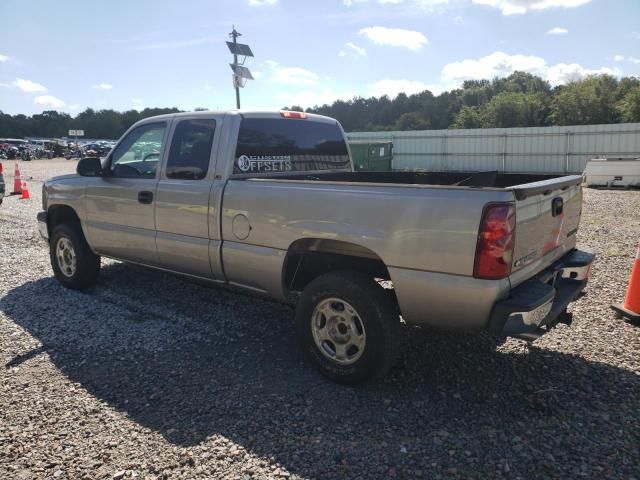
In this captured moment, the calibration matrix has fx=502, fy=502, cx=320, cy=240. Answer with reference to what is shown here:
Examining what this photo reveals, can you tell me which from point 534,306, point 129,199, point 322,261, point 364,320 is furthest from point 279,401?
point 129,199

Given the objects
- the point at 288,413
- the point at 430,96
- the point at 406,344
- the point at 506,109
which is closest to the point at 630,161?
the point at 406,344

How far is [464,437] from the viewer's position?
9.62ft

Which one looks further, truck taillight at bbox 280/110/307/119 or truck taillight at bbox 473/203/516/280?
truck taillight at bbox 280/110/307/119

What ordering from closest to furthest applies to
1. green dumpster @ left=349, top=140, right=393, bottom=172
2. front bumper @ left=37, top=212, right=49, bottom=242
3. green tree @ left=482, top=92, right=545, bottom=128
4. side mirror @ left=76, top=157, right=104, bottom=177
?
side mirror @ left=76, top=157, right=104, bottom=177 → front bumper @ left=37, top=212, right=49, bottom=242 → green dumpster @ left=349, top=140, right=393, bottom=172 → green tree @ left=482, top=92, right=545, bottom=128

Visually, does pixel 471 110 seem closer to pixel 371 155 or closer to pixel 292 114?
pixel 371 155

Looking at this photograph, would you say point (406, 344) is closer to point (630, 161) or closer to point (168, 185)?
point (168, 185)

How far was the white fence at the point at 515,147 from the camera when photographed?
939 inches

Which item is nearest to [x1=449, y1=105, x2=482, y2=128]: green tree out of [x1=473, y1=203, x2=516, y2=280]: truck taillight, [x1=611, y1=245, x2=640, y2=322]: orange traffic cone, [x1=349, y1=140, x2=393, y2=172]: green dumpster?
[x1=349, y1=140, x2=393, y2=172]: green dumpster

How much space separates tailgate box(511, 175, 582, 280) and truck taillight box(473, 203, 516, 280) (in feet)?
0.30

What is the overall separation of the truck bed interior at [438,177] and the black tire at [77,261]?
256 centimetres

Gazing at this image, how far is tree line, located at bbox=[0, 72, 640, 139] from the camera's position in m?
58.5

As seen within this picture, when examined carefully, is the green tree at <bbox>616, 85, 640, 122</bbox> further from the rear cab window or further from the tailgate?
the tailgate

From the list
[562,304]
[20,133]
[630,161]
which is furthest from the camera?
[20,133]

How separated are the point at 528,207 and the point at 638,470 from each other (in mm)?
1522
